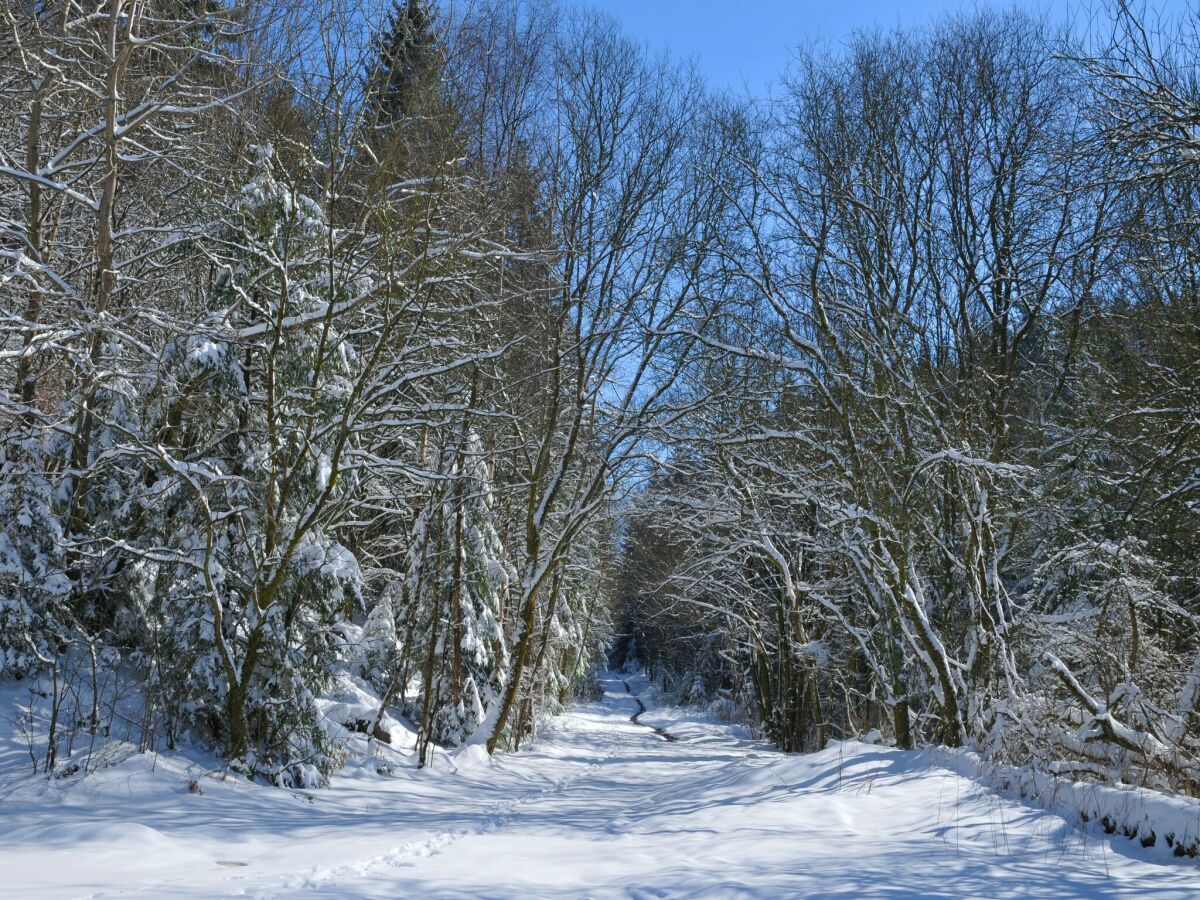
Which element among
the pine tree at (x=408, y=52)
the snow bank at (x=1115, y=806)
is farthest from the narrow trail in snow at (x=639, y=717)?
the pine tree at (x=408, y=52)

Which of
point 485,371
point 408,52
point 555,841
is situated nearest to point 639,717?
point 485,371

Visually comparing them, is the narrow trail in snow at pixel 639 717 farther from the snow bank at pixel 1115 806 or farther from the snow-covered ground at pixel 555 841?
the snow bank at pixel 1115 806

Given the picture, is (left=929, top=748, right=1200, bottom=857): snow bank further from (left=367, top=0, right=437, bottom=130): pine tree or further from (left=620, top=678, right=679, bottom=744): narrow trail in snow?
(left=620, top=678, right=679, bottom=744): narrow trail in snow

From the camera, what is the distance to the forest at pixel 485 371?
8289 mm

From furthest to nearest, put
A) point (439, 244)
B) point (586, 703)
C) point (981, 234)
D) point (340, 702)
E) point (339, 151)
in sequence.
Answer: point (586, 703)
point (981, 234)
point (340, 702)
point (439, 244)
point (339, 151)

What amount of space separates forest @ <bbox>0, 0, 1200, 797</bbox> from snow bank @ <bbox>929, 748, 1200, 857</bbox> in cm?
47

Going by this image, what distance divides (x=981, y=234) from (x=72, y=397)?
12.2 metres

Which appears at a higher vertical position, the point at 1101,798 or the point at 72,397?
the point at 72,397

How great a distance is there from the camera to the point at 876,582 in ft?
40.2

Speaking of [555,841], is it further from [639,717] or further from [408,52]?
[639,717]

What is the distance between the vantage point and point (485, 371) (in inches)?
536

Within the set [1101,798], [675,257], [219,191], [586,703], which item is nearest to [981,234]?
[675,257]

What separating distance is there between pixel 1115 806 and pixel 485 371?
1026 cm

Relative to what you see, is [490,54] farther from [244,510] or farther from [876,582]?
[876,582]
